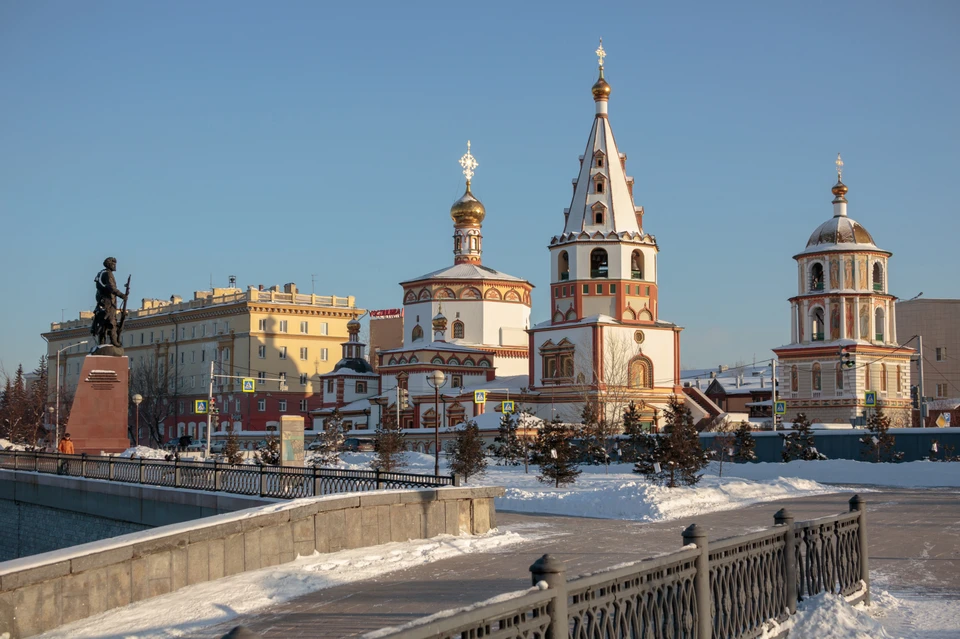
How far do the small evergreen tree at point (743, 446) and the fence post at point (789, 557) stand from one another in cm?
3189

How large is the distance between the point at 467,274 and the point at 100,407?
4381 cm

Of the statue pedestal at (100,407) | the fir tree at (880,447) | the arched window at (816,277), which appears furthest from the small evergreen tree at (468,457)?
the arched window at (816,277)

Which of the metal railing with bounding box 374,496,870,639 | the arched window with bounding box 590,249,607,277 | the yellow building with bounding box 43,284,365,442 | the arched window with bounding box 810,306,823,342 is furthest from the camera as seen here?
the yellow building with bounding box 43,284,365,442

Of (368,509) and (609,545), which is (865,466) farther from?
(368,509)

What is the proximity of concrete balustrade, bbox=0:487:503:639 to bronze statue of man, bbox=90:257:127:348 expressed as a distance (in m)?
16.9

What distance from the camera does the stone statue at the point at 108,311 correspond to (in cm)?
2992

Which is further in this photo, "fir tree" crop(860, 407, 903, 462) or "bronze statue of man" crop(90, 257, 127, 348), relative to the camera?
"fir tree" crop(860, 407, 903, 462)

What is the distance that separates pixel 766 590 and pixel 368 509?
22.1 ft

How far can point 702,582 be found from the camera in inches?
308

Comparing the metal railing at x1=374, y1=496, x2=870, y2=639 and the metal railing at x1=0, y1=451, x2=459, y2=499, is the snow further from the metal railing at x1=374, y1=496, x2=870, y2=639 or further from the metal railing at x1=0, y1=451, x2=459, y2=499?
the metal railing at x1=374, y1=496, x2=870, y2=639

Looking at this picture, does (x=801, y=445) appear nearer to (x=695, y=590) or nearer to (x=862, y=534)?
(x=862, y=534)

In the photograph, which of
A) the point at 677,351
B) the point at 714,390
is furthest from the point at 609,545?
the point at 714,390

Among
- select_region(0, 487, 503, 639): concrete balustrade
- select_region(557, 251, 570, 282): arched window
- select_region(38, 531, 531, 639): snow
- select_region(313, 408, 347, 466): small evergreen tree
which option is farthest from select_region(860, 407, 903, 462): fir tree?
select_region(38, 531, 531, 639): snow

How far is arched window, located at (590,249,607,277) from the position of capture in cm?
6009
